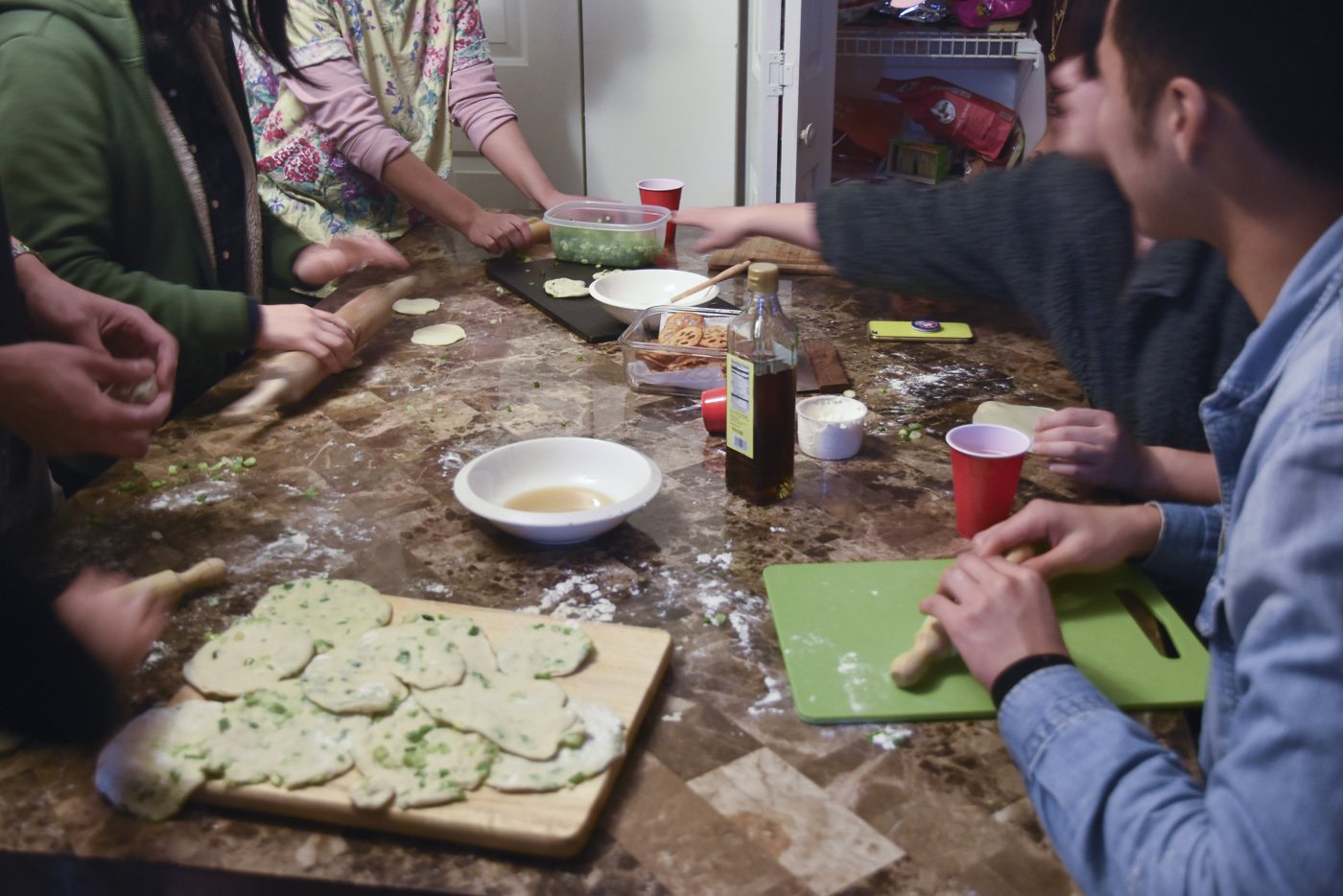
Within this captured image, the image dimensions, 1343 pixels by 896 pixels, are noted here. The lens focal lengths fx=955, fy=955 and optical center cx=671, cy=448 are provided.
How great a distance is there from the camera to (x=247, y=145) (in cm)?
203

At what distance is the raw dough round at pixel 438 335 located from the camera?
1780 millimetres

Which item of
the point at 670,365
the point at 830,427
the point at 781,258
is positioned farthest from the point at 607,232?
Answer: the point at 830,427

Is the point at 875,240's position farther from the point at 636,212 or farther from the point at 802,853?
the point at 802,853

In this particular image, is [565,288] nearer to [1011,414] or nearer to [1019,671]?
[1011,414]

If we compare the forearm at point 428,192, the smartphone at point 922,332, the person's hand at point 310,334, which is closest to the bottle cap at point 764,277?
the smartphone at point 922,332

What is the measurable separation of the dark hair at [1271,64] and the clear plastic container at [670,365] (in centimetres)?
84

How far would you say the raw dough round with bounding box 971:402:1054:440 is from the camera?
1.41 metres

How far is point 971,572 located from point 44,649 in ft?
2.74

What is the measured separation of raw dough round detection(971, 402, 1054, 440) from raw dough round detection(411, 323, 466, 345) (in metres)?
0.95

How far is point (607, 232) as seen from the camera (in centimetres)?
209

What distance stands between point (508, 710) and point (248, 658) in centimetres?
28

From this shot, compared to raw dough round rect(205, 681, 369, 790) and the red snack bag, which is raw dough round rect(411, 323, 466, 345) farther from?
the red snack bag

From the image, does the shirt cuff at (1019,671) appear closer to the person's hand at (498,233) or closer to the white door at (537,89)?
the person's hand at (498,233)

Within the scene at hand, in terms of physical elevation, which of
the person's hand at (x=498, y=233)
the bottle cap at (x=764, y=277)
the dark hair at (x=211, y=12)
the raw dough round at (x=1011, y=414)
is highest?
the dark hair at (x=211, y=12)
